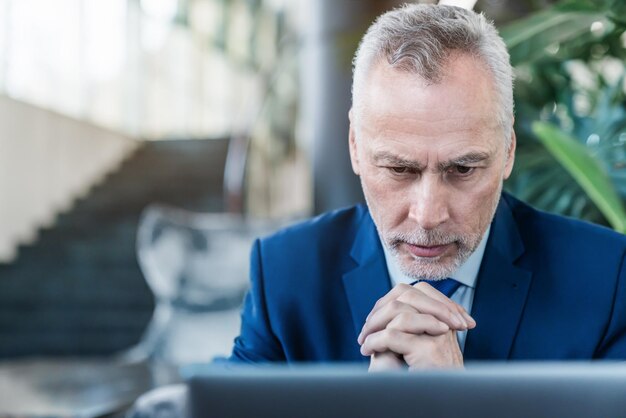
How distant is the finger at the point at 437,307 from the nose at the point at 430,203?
0.32ft

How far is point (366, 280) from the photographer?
1.17 meters

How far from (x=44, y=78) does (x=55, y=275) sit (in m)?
2.54

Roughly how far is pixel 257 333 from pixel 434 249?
1.14ft

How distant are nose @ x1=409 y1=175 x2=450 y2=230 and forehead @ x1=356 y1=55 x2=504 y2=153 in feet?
0.16

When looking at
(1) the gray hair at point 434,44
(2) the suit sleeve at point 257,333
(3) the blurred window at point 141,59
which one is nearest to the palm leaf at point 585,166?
(1) the gray hair at point 434,44

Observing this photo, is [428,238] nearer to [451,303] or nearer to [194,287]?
[451,303]

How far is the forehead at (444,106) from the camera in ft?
3.09

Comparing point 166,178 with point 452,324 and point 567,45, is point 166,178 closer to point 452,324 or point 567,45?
point 567,45

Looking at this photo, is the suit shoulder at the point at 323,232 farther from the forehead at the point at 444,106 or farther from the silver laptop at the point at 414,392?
the silver laptop at the point at 414,392

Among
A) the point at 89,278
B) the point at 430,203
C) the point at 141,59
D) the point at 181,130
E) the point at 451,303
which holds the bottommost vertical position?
the point at 89,278

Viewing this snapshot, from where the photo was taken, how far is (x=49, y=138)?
7754 mm

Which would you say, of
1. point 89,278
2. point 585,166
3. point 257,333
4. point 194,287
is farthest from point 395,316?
point 89,278

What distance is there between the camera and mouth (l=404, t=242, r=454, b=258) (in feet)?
3.28

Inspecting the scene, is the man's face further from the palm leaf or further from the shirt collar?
the palm leaf
